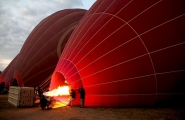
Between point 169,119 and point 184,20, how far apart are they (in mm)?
3366

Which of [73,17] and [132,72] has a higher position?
[73,17]

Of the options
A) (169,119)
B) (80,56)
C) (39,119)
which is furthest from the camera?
(80,56)

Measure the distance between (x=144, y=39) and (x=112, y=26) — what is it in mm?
1337

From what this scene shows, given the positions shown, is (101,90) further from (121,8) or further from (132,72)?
(121,8)

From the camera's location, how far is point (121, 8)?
6711 mm

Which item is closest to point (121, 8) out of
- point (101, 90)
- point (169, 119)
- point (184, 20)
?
point (184, 20)

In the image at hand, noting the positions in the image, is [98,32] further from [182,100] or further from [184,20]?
[182,100]

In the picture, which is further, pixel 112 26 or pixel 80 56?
pixel 80 56

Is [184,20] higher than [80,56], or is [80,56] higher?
[184,20]

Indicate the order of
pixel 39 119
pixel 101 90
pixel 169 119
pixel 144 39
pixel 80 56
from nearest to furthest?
pixel 169 119 < pixel 39 119 < pixel 144 39 < pixel 101 90 < pixel 80 56

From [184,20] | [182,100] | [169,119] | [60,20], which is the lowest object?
[169,119]

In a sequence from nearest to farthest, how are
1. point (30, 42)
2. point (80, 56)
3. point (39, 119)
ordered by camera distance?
point (39, 119), point (80, 56), point (30, 42)

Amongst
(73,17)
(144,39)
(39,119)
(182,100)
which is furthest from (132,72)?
(73,17)

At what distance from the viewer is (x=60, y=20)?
47.4 ft
